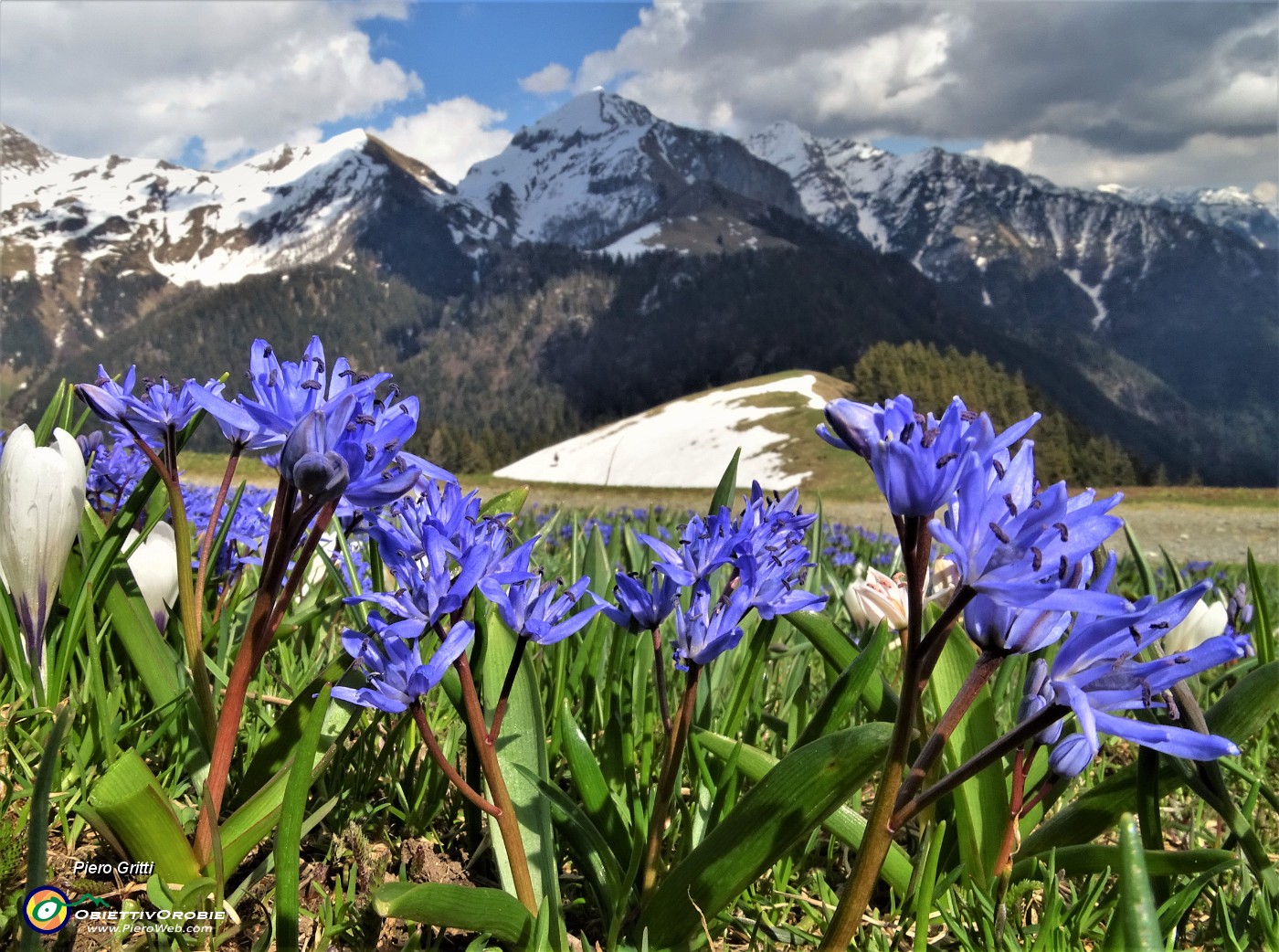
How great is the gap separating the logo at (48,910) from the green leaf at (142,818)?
0.34 feet

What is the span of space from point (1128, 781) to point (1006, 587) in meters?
1.00

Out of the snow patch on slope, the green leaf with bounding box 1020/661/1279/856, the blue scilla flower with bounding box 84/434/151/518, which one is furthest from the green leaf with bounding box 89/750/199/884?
the snow patch on slope

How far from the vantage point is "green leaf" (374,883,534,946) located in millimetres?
1063

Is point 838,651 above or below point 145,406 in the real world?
below

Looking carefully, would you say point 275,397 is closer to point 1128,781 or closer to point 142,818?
point 142,818

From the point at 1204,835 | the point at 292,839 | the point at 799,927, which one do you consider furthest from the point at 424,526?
the point at 1204,835

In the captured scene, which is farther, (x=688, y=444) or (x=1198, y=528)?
(x=688, y=444)

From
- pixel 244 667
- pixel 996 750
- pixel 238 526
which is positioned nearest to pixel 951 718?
pixel 996 750

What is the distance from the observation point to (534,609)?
4.36 feet

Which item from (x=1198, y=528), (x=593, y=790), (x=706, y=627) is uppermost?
(x=706, y=627)

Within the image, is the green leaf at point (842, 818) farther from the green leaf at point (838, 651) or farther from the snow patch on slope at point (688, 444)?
the snow patch on slope at point (688, 444)

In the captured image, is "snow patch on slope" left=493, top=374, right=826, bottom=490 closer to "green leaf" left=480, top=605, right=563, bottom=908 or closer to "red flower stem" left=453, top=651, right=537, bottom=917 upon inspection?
"green leaf" left=480, top=605, right=563, bottom=908

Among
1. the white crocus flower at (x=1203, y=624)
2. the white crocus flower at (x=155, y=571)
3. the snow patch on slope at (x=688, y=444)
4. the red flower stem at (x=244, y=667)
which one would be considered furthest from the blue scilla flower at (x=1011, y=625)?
the snow patch on slope at (x=688, y=444)

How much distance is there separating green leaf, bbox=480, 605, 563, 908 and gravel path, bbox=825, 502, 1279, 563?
12.9 m
